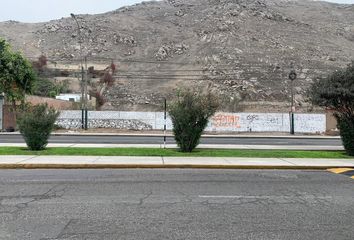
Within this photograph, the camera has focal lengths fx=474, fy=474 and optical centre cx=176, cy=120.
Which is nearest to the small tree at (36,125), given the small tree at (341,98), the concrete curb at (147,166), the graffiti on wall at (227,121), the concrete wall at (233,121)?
the concrete curb at (147,166)

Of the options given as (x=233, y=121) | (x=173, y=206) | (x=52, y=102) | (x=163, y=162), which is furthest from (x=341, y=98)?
(x=52, y=102)

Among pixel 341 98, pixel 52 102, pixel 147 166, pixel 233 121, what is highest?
pixel 52 102

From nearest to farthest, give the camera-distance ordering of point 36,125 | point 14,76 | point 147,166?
point 147,166, point 36,125, point 14,76

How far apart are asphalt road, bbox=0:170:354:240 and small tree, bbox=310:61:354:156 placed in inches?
274

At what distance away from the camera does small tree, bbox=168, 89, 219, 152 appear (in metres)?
19.5

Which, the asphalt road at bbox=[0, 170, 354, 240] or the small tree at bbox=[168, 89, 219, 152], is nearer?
the asphalt road at bbox=[0, 170, 354, 240]

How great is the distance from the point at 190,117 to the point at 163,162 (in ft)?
14.6

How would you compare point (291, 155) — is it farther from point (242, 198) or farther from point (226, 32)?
point (226, 32)

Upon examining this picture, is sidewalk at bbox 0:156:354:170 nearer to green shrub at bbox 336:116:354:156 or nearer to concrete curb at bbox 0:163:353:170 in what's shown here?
concrete curb at bbox 0:163:353:170

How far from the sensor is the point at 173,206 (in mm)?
8664

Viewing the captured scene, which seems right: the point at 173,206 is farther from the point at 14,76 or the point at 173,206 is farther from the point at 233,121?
the point at 233,121

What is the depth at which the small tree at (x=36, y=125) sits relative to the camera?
19.1m

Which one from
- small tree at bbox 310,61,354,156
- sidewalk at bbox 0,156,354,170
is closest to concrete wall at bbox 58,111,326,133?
small tree at bbox 310,61,354,156

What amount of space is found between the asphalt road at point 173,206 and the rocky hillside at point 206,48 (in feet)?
157
